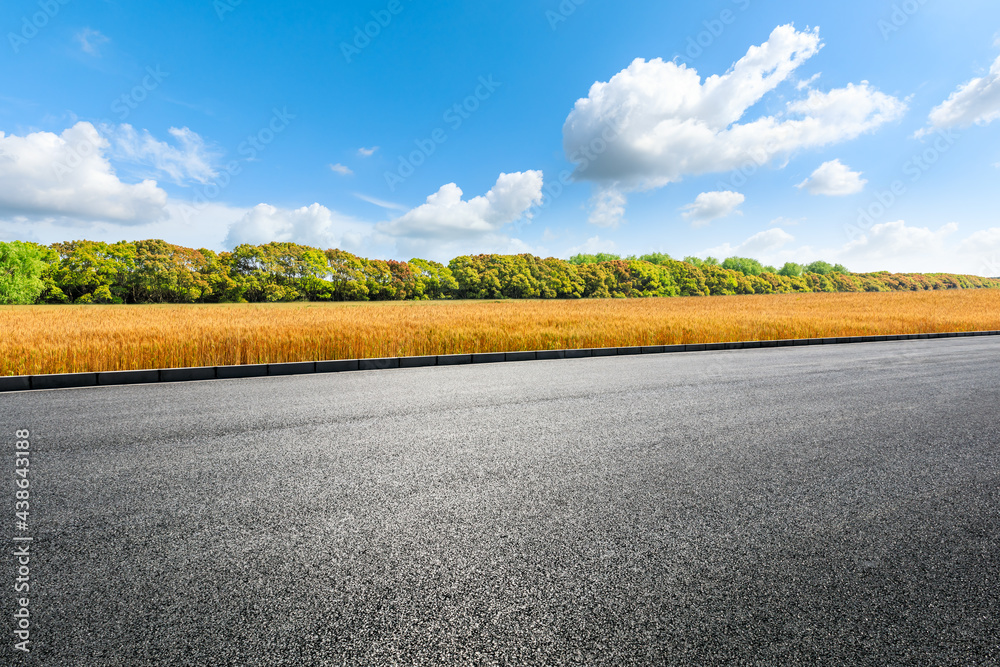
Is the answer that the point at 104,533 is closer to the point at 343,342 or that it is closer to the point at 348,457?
the point at 348,457

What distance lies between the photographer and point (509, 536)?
8.74ft

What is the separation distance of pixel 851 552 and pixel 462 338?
380 inches

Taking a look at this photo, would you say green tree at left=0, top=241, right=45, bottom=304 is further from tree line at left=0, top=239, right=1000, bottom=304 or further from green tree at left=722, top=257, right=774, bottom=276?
green tree at left=722, top=257, right=774, bottom=276

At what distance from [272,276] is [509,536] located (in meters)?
65.6

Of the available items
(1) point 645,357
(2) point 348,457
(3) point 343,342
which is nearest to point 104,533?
(2) point 348,457

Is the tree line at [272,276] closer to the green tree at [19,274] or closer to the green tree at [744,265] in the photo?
the green tree at [19,274]

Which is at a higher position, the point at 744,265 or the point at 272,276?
the point at 744,265

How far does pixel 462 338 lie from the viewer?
11.7 m

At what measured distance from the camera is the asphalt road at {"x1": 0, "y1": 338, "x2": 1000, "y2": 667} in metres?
1.88

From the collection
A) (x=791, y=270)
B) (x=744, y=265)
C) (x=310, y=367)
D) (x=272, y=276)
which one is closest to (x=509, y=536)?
(x=310, y=367)

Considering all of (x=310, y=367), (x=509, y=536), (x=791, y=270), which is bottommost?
(x=509, y=536)

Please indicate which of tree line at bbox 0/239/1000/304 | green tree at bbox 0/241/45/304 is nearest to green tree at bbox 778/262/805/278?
tree line at bbox 0/239/1000/304

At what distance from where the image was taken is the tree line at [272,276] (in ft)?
171

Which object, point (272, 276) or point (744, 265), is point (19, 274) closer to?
point (272, 276)
